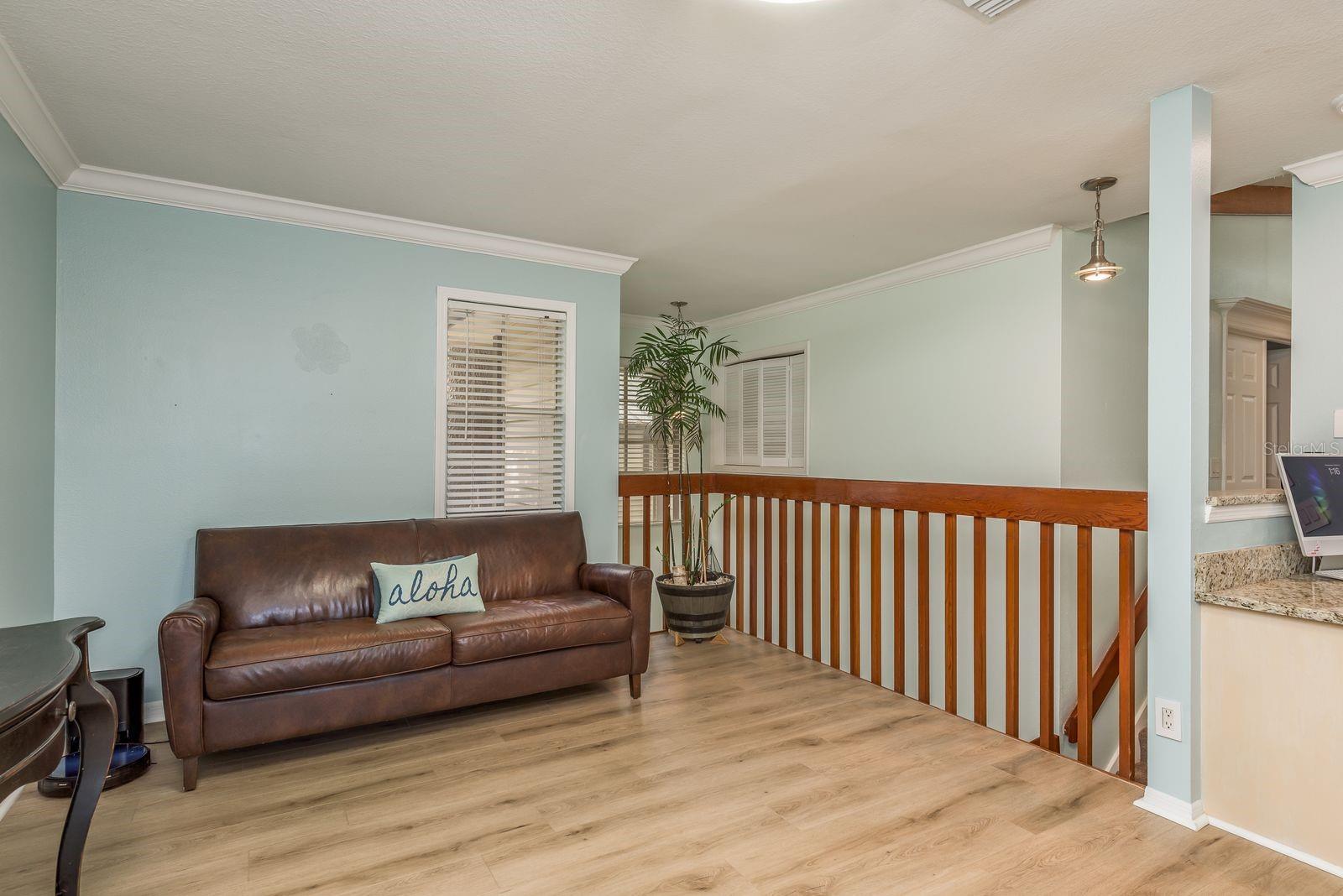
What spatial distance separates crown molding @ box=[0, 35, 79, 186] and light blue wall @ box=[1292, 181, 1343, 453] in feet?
15.1

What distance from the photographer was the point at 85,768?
186cm

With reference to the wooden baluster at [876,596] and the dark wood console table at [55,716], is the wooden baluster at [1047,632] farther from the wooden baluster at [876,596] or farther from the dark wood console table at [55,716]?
the dark wood console table at [55,716]

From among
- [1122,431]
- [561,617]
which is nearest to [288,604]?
[561,617]

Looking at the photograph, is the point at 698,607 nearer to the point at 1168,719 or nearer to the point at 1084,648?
the point at 1084,648

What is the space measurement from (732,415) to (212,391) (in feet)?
13.5

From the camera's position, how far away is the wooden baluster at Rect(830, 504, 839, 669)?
3.92m

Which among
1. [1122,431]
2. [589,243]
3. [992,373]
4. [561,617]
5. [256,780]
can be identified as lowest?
[256,780]

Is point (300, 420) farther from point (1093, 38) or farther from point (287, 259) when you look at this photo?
point (1093, 38)

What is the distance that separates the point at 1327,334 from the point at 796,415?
3282mm

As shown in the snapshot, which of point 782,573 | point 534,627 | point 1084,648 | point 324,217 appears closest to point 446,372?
point 324,217

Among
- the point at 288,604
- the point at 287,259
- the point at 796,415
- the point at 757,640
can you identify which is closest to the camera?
the point at 288,604

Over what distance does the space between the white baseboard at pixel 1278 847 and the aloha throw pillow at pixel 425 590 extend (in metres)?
2.90

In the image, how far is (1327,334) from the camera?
2875mm

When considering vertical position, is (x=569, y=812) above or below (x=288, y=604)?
below
